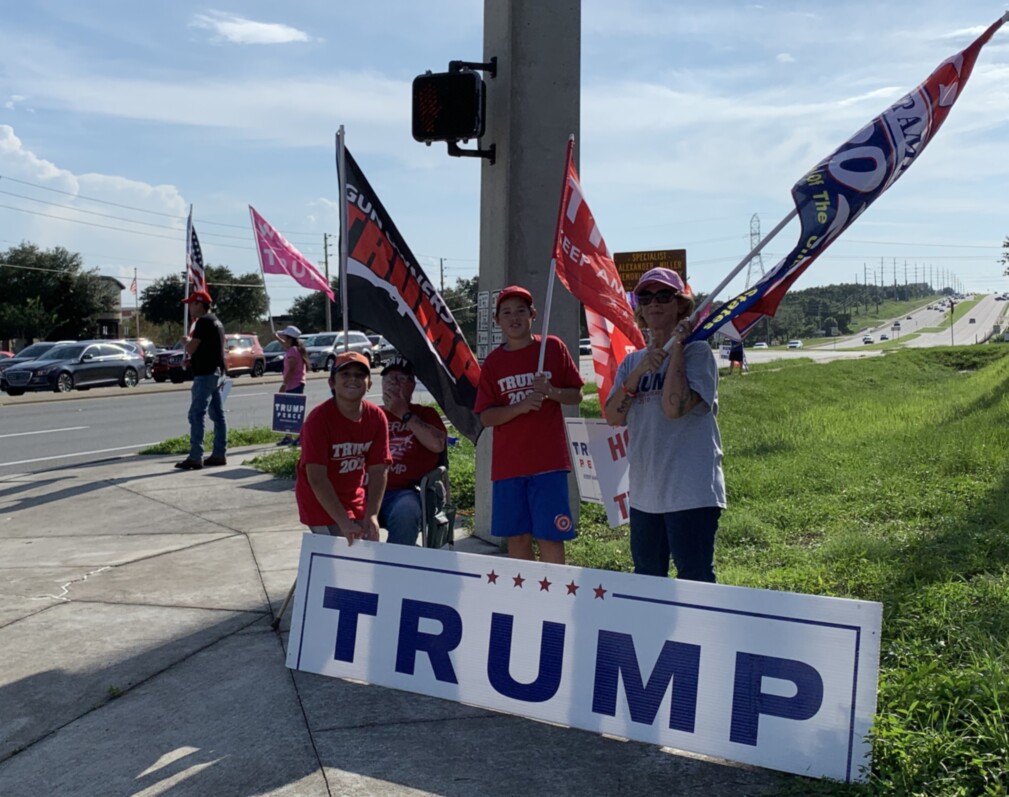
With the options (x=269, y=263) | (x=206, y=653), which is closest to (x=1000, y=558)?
(x=206, y=653)

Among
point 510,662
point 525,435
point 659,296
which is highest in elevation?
point 659,296

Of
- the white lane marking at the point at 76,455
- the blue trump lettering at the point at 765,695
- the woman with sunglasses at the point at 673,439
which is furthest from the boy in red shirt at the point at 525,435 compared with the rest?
the white lane marking at the point at 76,455

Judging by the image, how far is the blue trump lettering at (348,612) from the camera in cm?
421

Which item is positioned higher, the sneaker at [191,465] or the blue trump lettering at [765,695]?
the blue trump lettering at [765,695]

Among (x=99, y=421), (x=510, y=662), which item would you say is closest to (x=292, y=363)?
(x=99, y=421)

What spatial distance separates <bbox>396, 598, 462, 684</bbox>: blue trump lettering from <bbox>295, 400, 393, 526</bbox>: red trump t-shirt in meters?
0.74

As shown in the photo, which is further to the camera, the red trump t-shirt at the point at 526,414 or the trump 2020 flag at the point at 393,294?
the trump 2020 flag at the point at 393,294

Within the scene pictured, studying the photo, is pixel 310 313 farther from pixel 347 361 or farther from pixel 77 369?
pixel 347 361

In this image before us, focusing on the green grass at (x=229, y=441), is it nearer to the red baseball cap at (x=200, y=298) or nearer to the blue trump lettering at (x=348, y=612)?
the red baseball cap at (x=200, y=298)

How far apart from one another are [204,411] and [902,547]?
7.22 meters

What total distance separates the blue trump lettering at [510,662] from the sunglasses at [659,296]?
4.43 ft

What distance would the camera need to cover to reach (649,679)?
11.6 ft

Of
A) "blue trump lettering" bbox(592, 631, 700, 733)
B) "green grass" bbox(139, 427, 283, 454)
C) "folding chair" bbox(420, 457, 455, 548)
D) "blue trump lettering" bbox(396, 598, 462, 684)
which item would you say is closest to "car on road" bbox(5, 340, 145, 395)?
"green grass" bbox(139, 427, 283, 454)

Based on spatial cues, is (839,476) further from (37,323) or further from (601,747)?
(37,323)
